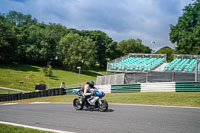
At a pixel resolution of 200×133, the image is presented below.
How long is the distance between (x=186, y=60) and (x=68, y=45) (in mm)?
45773

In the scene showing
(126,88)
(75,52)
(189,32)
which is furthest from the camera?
A: (75,52)

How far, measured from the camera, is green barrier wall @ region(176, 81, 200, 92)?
712 inches

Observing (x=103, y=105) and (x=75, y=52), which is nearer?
(x=103, y=105)

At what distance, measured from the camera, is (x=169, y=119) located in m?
8.22

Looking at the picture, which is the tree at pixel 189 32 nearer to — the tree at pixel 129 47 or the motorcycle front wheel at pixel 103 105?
the motorcycle front wheel at pixel 103 105

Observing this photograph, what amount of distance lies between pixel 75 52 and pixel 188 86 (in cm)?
5498

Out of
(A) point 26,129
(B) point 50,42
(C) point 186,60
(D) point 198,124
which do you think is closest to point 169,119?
(D) point 198,124

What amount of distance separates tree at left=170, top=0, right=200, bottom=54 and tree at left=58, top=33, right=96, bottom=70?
3062cm

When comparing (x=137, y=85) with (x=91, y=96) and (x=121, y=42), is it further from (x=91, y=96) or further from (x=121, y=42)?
(x=121, y=42)

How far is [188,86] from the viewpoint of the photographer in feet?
60.7

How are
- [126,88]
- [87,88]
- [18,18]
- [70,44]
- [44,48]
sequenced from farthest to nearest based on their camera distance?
[18,18]
[70,44]
[44,48]
[126,88]
[87,88]

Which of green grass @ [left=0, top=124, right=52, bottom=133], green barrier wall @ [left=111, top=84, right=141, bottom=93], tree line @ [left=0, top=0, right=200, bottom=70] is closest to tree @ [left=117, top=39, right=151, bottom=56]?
tree line @ [left=0, top=0, right=200, bottom=70]

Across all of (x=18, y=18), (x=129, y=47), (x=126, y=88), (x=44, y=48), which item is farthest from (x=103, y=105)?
(x=18, y=18)

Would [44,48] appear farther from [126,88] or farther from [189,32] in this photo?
[126,88]
